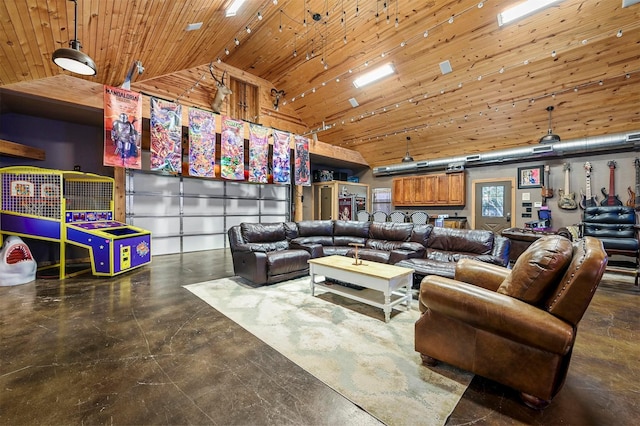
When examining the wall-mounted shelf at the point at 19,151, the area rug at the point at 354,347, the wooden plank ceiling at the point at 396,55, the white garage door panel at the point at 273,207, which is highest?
the wooden plank ceiling at the point at 396,55

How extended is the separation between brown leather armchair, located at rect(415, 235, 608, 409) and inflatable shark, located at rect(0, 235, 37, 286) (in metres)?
5.71

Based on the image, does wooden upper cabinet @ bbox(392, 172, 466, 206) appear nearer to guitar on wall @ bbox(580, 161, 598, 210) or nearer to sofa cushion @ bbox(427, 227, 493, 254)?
guitar on wall @ bbox(580, 161, 598, 210)

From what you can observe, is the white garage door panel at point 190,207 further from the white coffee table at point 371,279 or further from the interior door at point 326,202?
the white coffee table at point 371,279

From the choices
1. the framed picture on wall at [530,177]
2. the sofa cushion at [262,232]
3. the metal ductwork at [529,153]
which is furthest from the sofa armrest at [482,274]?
the framed picture on wall at [530,177]

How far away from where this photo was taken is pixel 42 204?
4.52 metres

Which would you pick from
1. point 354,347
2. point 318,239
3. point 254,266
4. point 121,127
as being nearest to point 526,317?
point 354,347

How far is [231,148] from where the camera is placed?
631 centimetres

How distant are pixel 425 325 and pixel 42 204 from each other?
19.8 feet

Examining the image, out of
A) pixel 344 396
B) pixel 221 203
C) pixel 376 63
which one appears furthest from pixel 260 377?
pixel 221 203

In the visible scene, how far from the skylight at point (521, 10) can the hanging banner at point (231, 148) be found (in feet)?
17.6

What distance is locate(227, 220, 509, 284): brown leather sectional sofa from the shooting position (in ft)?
13.5

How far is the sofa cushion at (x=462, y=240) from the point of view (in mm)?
4219

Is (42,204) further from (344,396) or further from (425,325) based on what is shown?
(425,325)

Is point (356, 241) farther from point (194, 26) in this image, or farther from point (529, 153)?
point (529, 153)
